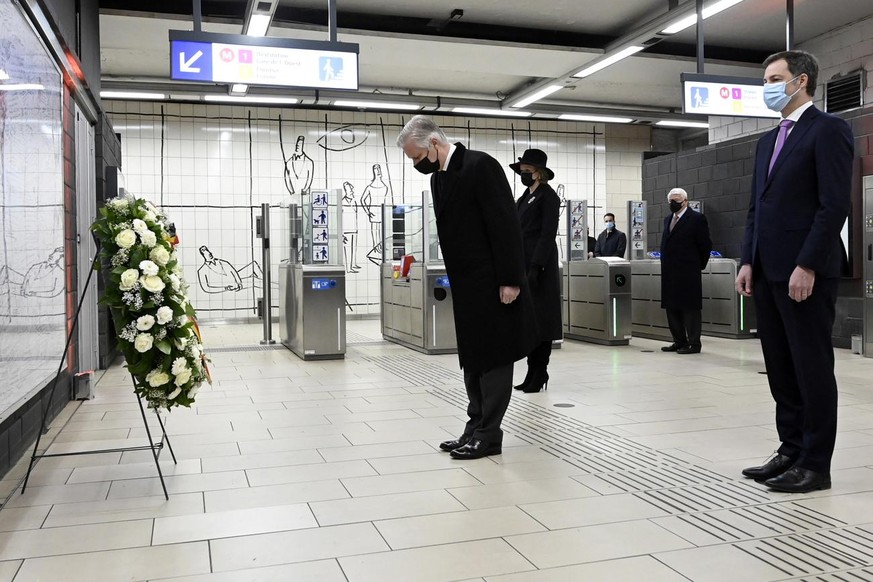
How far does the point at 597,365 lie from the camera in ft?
22.8

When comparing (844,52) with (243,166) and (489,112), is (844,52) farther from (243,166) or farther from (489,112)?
(243,166)

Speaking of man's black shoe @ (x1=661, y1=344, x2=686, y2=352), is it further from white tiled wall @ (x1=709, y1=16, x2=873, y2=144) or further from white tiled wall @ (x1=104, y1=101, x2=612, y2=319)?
white tiled wall @ (x1=104, y1=101, x2=612, y2=319)

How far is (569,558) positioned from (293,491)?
49.6 inches

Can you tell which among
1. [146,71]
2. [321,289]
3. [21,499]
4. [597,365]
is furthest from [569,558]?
[146,71]

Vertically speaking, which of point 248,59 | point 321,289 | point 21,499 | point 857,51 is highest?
point 857,51

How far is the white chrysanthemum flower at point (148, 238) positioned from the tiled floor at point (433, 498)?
1.03 metres

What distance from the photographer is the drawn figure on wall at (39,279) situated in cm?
317

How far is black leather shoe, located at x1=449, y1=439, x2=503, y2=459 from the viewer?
3588 mm

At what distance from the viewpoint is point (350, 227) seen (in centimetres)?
1307

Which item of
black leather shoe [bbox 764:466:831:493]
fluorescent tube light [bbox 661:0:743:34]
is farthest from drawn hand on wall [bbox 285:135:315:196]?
black leather shoe [bbox 764:466:831:493]

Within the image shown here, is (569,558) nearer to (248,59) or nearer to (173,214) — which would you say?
(248,59)

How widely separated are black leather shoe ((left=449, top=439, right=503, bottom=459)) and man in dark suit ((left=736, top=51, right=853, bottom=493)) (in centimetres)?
114

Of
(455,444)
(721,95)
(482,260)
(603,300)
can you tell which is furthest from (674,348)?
(482,260)

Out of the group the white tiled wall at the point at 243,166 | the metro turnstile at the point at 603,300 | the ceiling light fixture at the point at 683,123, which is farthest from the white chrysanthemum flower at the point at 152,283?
the ceiling light fixture at the point at 683,123
